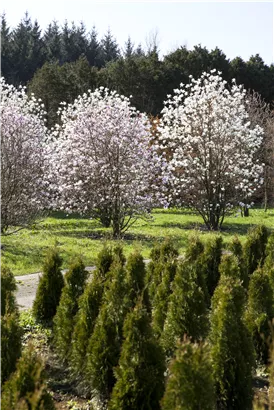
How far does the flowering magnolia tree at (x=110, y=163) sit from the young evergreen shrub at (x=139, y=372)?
11.5 metres

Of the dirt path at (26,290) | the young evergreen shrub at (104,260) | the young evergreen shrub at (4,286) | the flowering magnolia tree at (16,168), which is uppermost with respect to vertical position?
the flowering magnolia tree at (16,168)

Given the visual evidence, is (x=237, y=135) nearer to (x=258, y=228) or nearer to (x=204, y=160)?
(x=204, y=160)

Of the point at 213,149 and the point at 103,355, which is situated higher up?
the point at 213,149

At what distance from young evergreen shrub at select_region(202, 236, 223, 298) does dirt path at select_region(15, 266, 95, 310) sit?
3016 millimetres

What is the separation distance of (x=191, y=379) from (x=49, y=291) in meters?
4.09

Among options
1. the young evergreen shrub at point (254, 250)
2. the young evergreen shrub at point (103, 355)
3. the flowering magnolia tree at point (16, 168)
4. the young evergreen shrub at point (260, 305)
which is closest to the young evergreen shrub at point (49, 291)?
the young evergreen shrub at point (103, 355)

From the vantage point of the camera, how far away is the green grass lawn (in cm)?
1191

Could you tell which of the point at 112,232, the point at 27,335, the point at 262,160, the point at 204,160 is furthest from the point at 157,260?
the point at 262,160

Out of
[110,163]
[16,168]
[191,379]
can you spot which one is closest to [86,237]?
[110,163]

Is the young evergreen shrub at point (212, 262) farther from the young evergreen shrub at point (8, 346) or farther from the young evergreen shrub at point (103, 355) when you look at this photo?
the young evergreen shrub at point (8, 346)

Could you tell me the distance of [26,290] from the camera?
929 cm

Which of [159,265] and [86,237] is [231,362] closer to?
[159,265]

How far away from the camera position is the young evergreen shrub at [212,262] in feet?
29.6

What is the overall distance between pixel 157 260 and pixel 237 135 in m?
10.6
